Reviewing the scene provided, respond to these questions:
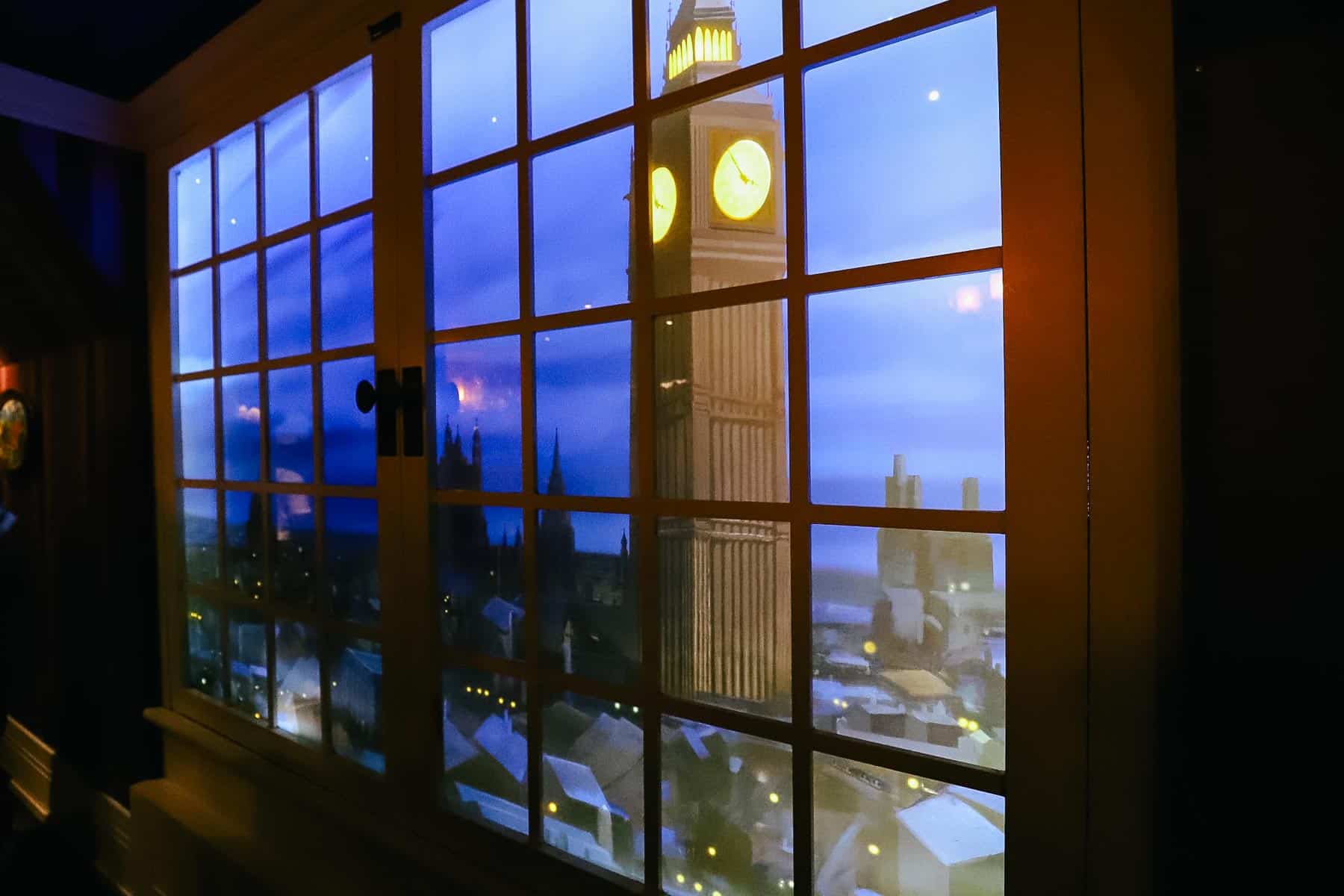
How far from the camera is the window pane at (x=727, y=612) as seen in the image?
0.98 metres

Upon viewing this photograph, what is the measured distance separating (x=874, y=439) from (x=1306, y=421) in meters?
0.41

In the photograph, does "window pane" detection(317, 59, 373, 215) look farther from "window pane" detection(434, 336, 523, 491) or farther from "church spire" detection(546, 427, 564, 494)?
"church spire" detection(546, 427, 564, 494)

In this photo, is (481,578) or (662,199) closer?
(662,199)

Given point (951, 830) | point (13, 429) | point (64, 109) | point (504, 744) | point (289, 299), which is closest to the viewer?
point (951, 830)

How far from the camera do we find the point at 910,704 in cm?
88

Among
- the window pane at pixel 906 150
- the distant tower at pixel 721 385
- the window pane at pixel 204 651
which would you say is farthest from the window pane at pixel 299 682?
the window pane at pixel 906 150

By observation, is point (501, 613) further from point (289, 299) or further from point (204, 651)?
point (204, 651)

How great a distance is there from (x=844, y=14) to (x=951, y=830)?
1019 millimetres

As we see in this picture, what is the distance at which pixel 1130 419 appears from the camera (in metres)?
0.70

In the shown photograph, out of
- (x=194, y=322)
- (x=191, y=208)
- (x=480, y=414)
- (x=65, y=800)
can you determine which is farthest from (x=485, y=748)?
(x=65, y=800)

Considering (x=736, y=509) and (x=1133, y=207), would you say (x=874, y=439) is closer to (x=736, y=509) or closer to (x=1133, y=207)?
(x=736, y=509)

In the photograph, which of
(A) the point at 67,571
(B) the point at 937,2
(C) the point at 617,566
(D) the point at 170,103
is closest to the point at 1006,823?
(C) the point at 617,566

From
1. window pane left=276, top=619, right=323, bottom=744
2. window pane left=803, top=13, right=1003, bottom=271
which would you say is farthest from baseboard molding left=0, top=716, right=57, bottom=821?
window pane left=803, top=13, right=1003, bottom=271

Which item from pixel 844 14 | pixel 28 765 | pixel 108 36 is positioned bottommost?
pixel 28 765
